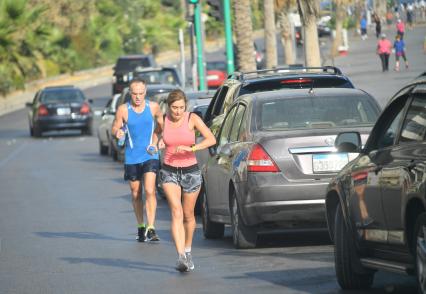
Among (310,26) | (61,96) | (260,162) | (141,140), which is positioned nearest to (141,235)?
(141,140)

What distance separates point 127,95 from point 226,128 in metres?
15.8

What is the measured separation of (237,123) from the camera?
14555 millimetres

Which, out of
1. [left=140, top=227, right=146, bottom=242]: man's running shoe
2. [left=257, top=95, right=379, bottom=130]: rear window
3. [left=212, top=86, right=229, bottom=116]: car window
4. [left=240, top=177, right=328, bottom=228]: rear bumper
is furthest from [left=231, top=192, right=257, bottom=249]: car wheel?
[left=212, top=86, right=229, bottom=116]: car window

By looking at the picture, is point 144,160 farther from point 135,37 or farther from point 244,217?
point 135,37

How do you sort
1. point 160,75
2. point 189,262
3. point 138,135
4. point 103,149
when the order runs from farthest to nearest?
point 160,75 → point 103,149 → point 138,135 → point 189,262

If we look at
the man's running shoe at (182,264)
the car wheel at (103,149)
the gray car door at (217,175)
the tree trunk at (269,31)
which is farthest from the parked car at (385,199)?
the tree trunk at (269,31)

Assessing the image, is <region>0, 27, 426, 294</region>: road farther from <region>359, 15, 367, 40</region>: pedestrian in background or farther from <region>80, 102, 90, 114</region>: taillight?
<region>359, 15, 367, 40</region>: pedestrian in background

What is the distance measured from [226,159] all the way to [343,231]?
3.96 metres

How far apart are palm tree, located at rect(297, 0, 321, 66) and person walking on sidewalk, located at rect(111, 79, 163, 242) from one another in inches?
637

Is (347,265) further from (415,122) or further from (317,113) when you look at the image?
(317,113)

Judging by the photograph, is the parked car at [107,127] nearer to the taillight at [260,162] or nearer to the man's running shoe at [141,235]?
the man's running shoe at [141,235]

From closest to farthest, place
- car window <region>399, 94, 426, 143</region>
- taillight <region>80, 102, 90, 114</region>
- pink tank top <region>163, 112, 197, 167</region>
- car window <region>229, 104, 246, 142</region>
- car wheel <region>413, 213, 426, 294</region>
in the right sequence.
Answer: car wheel <region>413, 213, 426, 294</region> → car window <region>399, 94, 426, 143</region> → pink tank top <region>163, 112, 197, 167</region> → car window <region>229, 104, 246, 142</region> → taillight <region>80, 102, 90, 114</region>

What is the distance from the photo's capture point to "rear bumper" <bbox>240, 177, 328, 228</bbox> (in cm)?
1309

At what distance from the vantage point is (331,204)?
10883 mm
